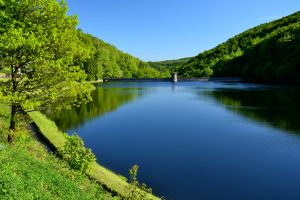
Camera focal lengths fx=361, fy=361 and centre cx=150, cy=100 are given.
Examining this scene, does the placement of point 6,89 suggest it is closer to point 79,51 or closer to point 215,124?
point 79,51

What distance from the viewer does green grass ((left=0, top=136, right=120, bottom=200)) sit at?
14.9 metres

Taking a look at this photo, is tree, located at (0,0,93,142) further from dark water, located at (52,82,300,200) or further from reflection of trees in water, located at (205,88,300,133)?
reflection of trees in water, located at (205,88,300,133)

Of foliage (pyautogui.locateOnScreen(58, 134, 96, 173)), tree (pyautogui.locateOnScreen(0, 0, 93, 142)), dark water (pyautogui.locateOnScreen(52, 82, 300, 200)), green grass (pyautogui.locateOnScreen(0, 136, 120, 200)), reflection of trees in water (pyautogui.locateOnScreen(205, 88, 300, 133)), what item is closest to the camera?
green grass (pyautogui.locateOnScreen(0, 136, 120, 200))

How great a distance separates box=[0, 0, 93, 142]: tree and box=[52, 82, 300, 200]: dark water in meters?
9.82

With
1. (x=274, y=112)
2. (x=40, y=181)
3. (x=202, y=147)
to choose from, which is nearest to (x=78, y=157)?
(x=40, y=181)

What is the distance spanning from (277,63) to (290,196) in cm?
16992

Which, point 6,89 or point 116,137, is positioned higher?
point 6,89

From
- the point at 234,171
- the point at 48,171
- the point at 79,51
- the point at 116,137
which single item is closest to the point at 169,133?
the point at 116,137

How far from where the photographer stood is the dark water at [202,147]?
2825 centimetres

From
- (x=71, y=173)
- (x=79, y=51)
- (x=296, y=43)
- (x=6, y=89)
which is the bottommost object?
(x=71, y=173)

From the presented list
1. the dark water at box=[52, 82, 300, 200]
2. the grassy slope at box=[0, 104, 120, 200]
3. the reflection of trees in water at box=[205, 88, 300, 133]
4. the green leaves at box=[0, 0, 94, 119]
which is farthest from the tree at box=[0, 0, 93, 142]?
the reflection of trees in water at box=[205, 88, 300, 133]

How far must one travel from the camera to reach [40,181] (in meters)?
18.6

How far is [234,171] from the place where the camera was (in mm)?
31922

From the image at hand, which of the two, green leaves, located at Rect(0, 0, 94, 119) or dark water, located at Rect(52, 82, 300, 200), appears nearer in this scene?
green leaves, located at Rect(0, 0, 94, 119)
